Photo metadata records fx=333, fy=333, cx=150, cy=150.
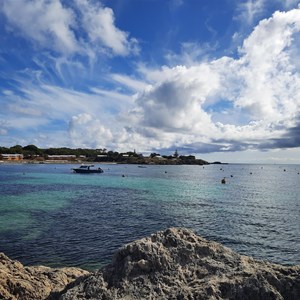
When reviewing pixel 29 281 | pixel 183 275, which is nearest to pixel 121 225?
pixel 29 281

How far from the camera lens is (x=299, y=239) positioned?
30.0m

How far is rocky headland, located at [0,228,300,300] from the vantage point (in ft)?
24.9

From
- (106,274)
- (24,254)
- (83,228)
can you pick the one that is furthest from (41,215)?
(106,274)

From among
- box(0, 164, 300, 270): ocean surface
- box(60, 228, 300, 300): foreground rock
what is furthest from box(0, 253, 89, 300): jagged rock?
box(0, 164, 300, 270): ocean surface

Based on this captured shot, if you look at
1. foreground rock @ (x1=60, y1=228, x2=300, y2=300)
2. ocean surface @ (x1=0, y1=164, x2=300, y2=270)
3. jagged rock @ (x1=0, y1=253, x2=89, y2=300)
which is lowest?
ocean surface @ (x1=0, y1=164, x2=300, y2=270)

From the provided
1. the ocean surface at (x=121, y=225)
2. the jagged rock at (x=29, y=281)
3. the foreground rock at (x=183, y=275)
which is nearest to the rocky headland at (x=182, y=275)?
the foreground rock at (x=183, y=275)

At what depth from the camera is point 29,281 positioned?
11984mm

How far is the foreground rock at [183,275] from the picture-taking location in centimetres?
757

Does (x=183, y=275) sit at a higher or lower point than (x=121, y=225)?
higher

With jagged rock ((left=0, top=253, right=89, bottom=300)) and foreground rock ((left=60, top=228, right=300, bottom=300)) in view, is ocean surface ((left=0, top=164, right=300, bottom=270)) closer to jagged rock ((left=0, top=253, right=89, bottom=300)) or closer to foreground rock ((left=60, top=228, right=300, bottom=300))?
jagged rock ((left=0, top=253, right=89, bottom=300))

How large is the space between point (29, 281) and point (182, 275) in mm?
6537

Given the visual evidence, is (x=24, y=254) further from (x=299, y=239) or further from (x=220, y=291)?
(x=299, y=239)

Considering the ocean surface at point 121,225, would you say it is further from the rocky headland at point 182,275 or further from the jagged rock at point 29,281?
the rocky headland at point 182,275

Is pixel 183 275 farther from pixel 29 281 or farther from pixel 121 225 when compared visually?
pixel 121 225
